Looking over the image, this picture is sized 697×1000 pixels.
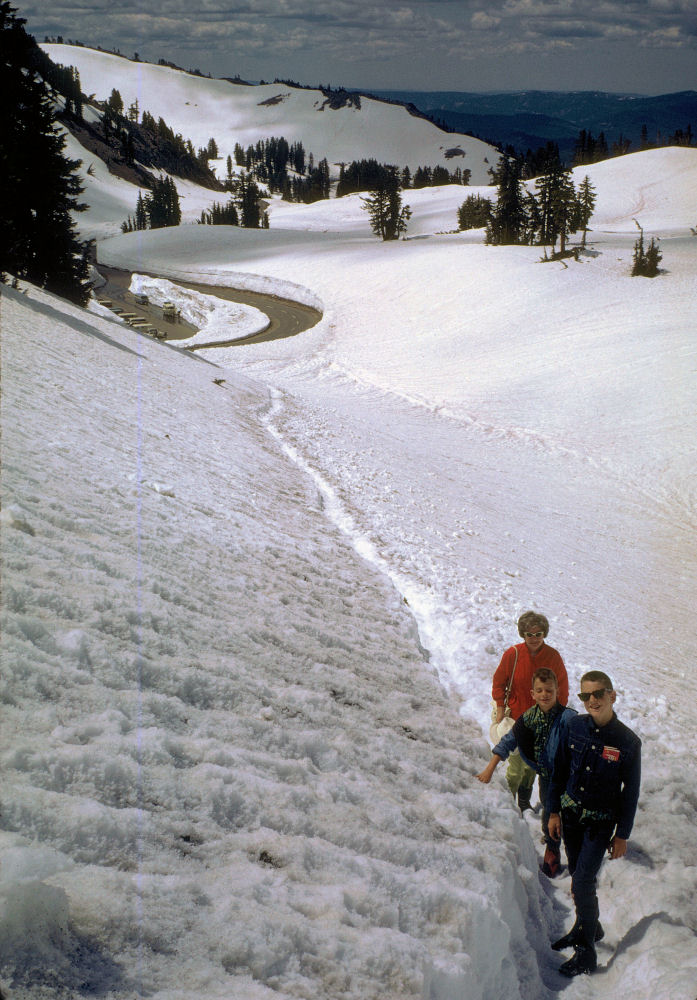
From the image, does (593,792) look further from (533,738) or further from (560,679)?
(560,679)

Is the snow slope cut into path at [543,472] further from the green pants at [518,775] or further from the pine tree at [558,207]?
the pine tree at [558,207]

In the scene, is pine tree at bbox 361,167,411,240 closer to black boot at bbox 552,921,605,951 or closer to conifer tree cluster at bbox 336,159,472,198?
black boot at bbox 552,921,605,951

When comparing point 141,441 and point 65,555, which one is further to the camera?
point 141,441

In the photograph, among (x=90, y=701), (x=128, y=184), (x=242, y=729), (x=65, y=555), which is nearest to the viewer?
(x=90, y=701)

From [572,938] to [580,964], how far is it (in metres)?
0.17

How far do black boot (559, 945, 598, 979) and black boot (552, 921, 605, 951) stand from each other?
8cm

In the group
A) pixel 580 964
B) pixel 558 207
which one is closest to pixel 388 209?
pixel 558 207

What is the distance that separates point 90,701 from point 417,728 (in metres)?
3.37

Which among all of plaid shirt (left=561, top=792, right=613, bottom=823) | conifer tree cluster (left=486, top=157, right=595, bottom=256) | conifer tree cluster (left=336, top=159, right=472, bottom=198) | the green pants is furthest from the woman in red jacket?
conifer tree cluster (left=336, top=159, right=472, bottom=198)

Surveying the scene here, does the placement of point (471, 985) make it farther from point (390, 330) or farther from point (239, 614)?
point (390, 330)

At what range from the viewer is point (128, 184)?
184500mm

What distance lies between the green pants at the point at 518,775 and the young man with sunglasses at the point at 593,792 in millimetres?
1053

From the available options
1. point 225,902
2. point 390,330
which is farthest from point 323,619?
point 390,330

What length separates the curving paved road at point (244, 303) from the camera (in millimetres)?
48438
